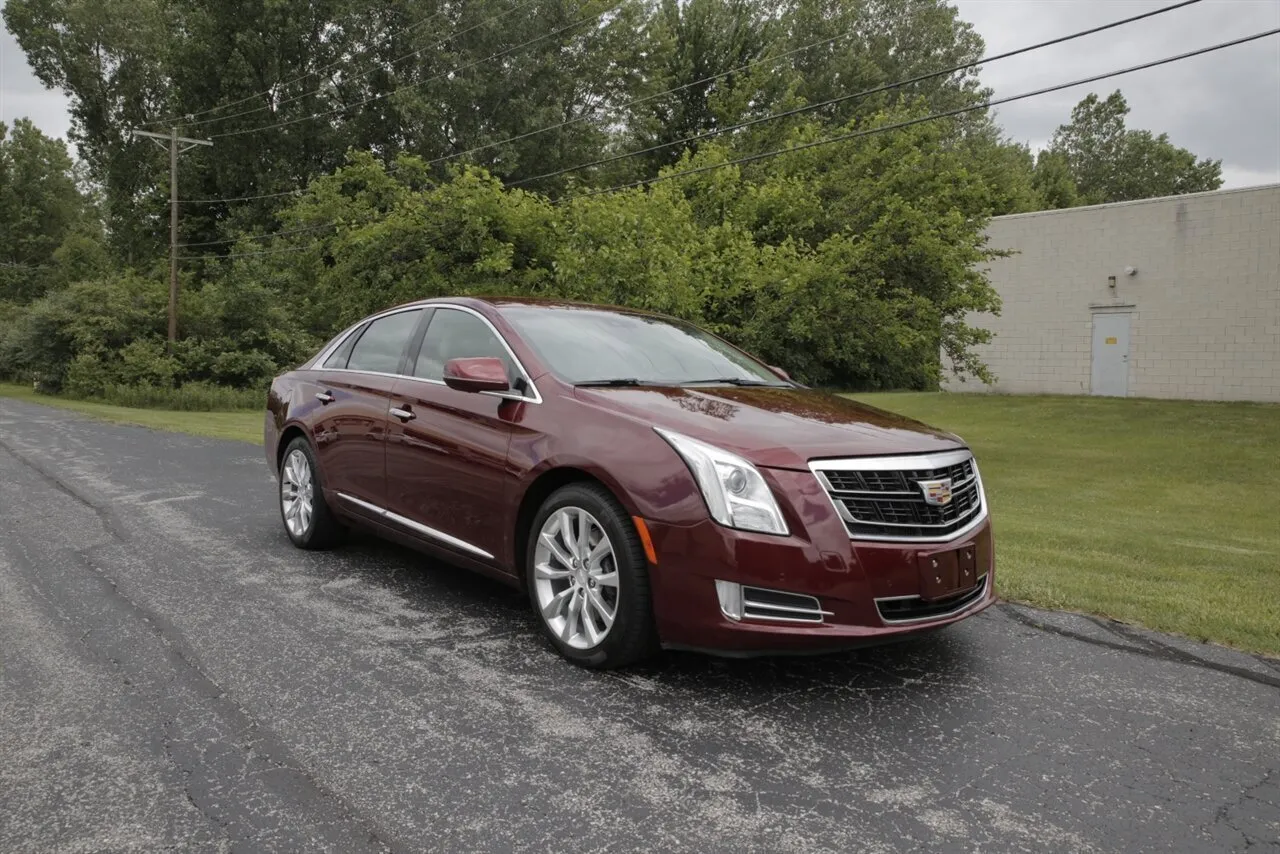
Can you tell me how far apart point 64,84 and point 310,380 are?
53881 mm

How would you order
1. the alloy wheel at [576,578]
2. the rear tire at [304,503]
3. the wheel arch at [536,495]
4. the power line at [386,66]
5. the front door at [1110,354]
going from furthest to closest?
the power line at [386,66] → the front door at [1110,354] → the rear tire at [304,503] → the wheel arch at [536,495] → the alloy wheel at [576,578]

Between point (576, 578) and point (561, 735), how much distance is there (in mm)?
825

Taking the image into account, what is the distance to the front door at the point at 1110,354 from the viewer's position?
2520cm

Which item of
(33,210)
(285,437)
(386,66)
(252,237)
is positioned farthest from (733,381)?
(33,210)

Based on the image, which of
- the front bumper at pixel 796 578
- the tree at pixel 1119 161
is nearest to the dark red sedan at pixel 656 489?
the front bumper at pixel 796 578

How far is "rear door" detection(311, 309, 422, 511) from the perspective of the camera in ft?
17.3

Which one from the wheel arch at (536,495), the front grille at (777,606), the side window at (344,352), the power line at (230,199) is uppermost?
the power line at (230,199)

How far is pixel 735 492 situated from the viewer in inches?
135

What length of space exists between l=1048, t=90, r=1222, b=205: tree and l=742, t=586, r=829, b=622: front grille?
65612mm

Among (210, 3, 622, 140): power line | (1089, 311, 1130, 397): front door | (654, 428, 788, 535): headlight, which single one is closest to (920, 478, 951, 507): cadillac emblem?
(654, 428, 788, 535): headlight

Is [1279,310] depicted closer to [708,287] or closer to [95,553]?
[708,287]

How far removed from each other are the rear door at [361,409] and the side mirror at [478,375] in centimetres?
106

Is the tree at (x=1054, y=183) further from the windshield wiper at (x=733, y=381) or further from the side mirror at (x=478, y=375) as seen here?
the side mirror at (x=478, y=375)

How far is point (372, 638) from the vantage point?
4.28 m
